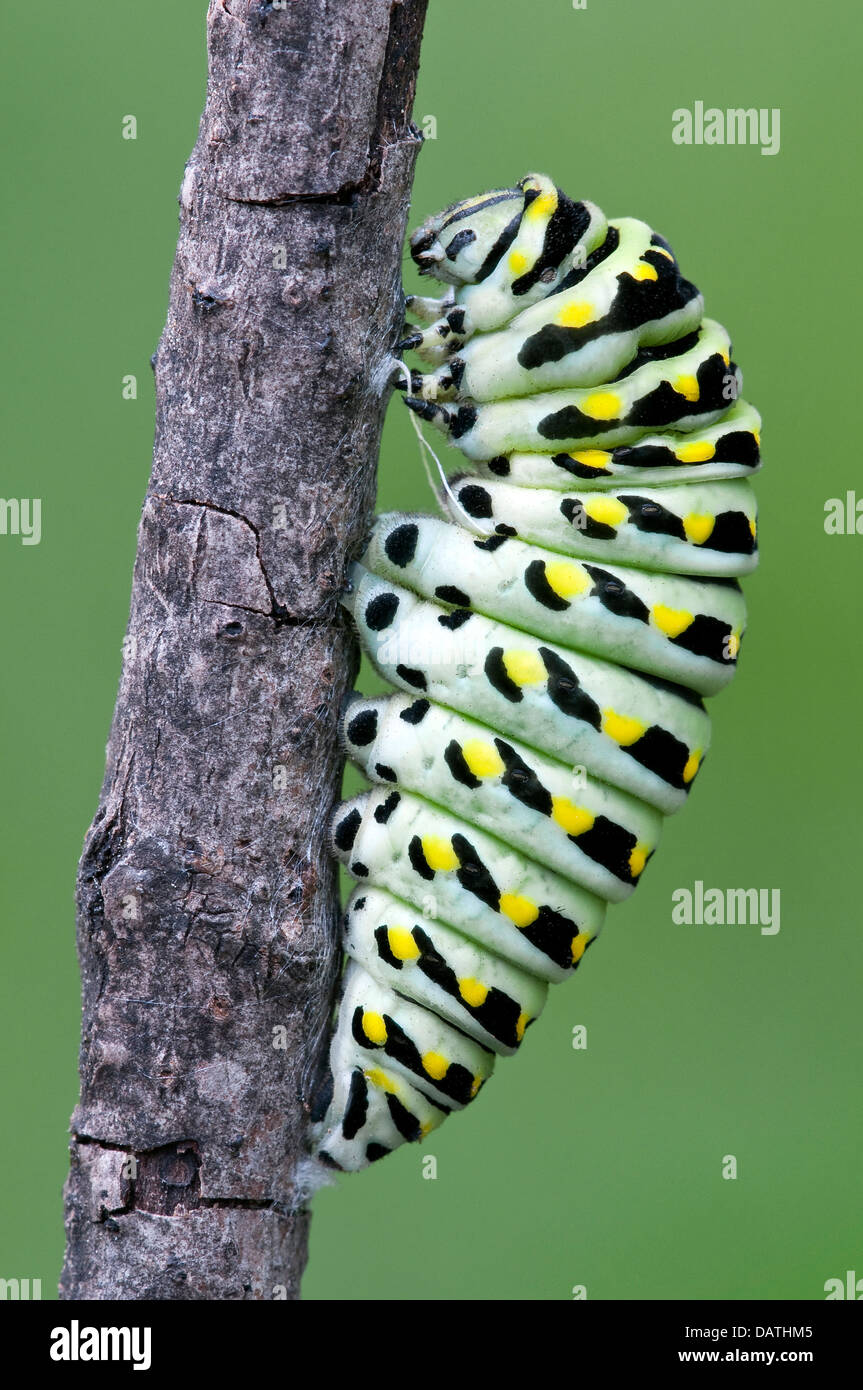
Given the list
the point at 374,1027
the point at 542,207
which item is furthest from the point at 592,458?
the point at 374,1027

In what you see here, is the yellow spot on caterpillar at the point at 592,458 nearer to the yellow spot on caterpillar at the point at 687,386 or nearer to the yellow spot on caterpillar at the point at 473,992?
the yellow spot on caterpillar at the point at 687,386

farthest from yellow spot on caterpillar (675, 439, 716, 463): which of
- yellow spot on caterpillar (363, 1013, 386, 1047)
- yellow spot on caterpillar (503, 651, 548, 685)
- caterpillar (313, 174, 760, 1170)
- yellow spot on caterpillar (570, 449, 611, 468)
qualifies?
yellow spot on caterpillar (363, 1013, 386, 1047)

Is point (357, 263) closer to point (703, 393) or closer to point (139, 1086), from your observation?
point (703, 393)

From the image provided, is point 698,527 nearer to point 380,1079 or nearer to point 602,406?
point 602,406

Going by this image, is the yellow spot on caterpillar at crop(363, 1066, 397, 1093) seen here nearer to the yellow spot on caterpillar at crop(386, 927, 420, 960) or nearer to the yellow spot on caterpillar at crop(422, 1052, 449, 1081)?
the yellow spot on caterpillar at crop(422, 1052, 449, 1081)

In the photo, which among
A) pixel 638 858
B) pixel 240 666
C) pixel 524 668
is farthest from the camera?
pixel 638 858

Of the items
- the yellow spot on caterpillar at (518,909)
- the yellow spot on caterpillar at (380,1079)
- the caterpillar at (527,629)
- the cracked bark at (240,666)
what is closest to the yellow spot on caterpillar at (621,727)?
the caterpillar at (527,629)
